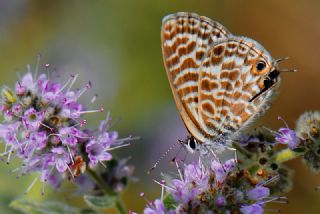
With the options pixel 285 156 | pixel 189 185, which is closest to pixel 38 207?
pixel 189 185

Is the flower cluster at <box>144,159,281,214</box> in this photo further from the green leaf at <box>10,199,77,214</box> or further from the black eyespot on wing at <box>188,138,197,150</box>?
the green leaf at <box>10,199,77,214</box>

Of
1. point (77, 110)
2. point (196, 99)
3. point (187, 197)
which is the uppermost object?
point (77, 110)

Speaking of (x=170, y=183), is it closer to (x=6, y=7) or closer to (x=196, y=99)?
(x=196, y=99)

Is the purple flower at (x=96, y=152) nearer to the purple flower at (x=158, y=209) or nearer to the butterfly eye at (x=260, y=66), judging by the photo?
the purple flower at (x=158, y=209)

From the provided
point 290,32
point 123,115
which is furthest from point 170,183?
point 290,32

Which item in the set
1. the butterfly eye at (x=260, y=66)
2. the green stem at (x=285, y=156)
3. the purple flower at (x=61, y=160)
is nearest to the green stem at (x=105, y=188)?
the purple flower at (x=61, y=160)

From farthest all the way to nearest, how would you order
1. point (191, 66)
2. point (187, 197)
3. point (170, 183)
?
point (191, 66) → point (170, 183) → point (187, 197)
